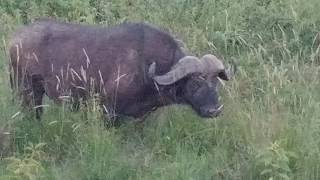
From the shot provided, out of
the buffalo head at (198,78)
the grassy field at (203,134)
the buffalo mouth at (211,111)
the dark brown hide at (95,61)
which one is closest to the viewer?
the grassy field at (203,134)

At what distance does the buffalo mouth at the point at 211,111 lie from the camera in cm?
656

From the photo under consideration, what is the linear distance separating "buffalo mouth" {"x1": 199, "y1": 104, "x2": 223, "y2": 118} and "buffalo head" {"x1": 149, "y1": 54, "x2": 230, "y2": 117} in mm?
43

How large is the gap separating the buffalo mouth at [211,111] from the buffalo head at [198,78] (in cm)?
4

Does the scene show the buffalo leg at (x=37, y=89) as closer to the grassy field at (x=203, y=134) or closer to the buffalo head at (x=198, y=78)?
the grassy field at (x=203, y=134)

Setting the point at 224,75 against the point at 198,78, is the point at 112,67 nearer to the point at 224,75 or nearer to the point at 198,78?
the point at 198,78

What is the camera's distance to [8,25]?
8.79 meters

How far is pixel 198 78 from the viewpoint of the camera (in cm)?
686

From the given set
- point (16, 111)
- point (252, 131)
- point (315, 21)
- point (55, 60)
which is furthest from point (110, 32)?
point (315, 21)

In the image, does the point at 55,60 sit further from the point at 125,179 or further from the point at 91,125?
the point at 125,179

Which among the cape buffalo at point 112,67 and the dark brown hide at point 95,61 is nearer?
the cape buffalo at point 112,67

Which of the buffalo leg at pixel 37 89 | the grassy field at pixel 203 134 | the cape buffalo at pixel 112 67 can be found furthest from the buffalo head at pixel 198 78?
the buffalo leg at pixel 37 89

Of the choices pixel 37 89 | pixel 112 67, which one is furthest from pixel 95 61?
pixel 37 89

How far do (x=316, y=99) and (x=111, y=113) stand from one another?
70.7 inches

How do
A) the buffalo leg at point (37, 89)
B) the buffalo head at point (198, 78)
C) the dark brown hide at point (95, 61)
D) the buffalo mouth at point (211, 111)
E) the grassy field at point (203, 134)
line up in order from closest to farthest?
the grassy field at point (203, 134)
the buffalo mouth at point (211, 111)
the buffalo head at point (198, 78)
the dark brown hide at point (95, 61)
the buffalo leg at point (37, 89)
